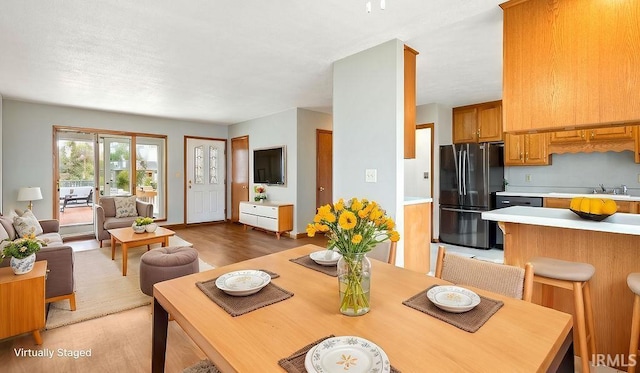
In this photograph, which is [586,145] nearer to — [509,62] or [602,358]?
[509,62]

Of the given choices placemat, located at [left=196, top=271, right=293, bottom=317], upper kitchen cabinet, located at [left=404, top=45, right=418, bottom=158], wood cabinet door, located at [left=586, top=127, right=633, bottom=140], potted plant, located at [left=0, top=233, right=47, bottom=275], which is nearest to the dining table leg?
placemat, located at [left=196, top=271, right=293, bottom=317]

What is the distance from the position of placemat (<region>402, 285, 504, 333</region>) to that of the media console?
4.42 metres

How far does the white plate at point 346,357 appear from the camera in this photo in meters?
0.74

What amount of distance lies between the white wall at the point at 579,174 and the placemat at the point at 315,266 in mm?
4452

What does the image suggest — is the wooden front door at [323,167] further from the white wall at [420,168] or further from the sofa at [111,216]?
the sofa at [111,216]

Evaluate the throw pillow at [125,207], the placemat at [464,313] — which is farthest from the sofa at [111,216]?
the placemat at [464,313]

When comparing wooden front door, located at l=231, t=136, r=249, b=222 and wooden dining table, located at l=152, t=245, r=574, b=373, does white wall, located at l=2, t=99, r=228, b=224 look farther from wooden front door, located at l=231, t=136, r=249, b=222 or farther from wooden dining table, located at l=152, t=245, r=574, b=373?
wooden dining table, located at l=152, t=245, r=574, b=373

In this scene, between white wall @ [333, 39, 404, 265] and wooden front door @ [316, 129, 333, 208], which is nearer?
white wall @ [333, 39, 404, 265]

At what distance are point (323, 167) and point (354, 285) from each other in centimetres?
504

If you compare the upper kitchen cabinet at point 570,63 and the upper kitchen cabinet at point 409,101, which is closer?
the upper kitchen cabinet at point 570,63

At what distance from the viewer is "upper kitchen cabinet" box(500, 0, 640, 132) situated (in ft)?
5.65

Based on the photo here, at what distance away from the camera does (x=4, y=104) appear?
15.8ft

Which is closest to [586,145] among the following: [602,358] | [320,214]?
[602,358]

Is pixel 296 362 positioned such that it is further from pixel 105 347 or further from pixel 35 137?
pixel 35 137
